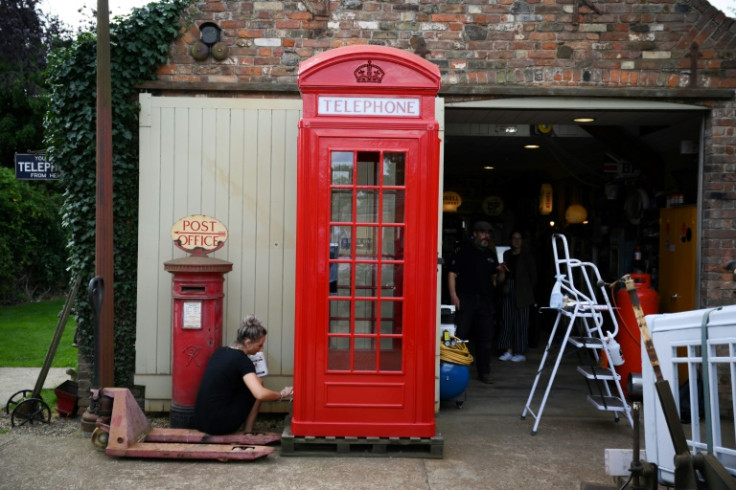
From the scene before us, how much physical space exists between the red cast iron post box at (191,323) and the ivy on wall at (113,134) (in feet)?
2.84

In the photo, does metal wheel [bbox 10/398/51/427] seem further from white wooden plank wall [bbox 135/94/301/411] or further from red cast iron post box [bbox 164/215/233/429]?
red cast iron post box [bbox 164/215/233/429]

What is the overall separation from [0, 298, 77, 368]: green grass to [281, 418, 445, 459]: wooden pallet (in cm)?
360

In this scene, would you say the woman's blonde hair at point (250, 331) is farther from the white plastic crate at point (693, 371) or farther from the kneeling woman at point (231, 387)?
the white plastic crate at point (693, 371)

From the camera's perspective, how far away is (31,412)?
6.29 m

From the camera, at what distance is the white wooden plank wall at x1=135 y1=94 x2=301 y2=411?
6383 mm

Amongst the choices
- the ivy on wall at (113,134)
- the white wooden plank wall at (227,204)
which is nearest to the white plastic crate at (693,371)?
the white wooden plank wall at (227,204)

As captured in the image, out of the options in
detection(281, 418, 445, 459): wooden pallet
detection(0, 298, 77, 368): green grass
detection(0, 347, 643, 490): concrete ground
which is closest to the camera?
detection(0, 347, 643, 490): concrete ground

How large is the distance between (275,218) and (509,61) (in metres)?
2.52

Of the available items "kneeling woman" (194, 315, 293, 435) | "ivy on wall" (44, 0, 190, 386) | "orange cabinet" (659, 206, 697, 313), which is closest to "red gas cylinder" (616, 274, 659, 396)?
"orange cabinet" (659, 206, 697, 313)

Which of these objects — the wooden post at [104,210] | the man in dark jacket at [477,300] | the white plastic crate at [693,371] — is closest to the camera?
the white plastic crate at [693,371]

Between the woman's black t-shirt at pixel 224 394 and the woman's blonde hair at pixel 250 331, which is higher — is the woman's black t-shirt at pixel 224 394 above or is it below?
below

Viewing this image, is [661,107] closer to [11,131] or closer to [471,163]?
[471,163]

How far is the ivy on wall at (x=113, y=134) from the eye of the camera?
625 centimetres

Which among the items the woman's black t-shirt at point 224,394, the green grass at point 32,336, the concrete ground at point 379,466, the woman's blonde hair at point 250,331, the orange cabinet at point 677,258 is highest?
the orange cabinet at point 677,258
